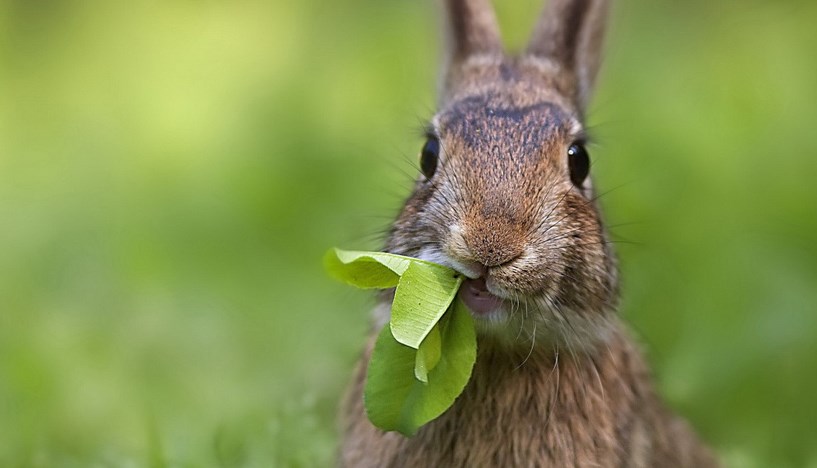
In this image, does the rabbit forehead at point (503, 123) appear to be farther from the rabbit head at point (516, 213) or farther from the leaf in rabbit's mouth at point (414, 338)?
the leaf in rabbit's mouth at point (414, 338)

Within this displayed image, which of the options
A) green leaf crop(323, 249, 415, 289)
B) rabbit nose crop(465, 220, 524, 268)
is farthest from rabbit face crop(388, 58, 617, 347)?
green leaf crop(323, 249, 415, 289)

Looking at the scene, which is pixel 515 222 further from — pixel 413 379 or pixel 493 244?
pixel 413 379

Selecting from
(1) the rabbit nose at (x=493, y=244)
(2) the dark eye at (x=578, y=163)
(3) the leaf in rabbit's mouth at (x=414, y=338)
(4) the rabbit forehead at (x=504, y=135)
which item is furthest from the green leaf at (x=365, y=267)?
(2) the dark eye at (x=578, y=163)

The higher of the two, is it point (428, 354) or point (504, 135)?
point (504, 135)

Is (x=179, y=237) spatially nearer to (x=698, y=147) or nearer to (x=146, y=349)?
(x=146, y=349)

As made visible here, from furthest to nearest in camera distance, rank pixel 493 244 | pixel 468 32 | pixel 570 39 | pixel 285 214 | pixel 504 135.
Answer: pixel 285 214, pixel 468 32, pixel 570 39, pixel 504 135, pixel 493 244

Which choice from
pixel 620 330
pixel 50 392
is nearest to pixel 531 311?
pixel 620 330

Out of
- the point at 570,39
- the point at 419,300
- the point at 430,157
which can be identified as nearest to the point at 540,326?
the point at 419,300
